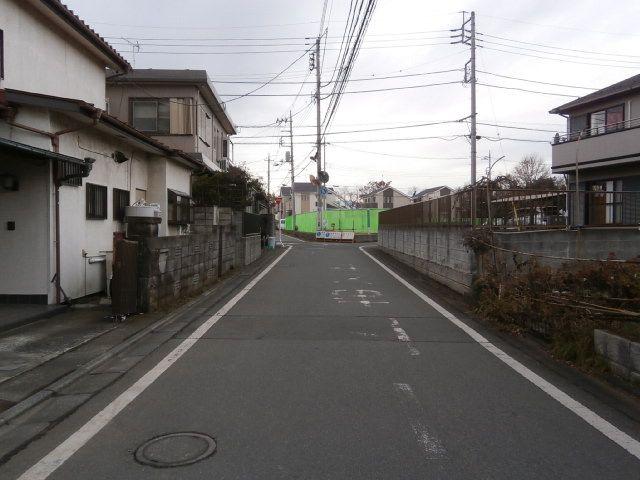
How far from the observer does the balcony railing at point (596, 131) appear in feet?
65.1

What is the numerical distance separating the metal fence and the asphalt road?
4.74m

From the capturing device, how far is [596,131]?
71.1 feet

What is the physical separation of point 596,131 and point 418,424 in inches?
833

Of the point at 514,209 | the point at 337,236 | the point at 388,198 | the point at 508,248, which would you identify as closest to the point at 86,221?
the point at 508,248

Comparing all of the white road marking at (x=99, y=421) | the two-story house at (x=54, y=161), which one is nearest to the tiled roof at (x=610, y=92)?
the two-story house at (x=54, y=161)

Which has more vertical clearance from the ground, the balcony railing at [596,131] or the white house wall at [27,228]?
the balcony railing at [596,131]

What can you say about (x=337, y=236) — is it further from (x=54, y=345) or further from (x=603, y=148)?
(x=54, y=345)

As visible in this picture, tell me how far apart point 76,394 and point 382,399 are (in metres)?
2.94

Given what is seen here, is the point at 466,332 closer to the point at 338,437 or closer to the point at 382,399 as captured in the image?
the point at 382,399

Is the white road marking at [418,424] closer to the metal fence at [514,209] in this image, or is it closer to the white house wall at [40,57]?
the metal fence at [514,209]

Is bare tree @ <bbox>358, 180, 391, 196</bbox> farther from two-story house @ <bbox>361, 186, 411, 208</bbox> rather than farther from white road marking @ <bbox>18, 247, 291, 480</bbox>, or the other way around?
white road marking @ <bbox>18, 247, 291, 480</bbox>

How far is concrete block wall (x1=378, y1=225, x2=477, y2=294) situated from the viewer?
37.6ft

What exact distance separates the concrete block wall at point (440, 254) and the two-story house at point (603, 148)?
17.9 ft

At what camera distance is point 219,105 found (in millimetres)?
24531
